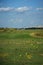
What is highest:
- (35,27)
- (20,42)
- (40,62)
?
(35,27)

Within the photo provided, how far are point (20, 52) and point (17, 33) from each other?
0.97 feet

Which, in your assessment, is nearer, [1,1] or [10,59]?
[10,59]

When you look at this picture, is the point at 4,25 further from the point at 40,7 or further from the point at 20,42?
the point at 40,7

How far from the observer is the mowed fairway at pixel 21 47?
7.09 feet

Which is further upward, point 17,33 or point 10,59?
point 17,33

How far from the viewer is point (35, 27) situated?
229 centimetres

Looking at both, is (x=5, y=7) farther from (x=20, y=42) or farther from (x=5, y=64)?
(x=5, y=64)

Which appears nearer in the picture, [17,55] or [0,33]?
[17,55]

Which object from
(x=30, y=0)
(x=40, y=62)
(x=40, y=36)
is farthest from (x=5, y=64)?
(x=30, y=0)

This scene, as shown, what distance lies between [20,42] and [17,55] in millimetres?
197

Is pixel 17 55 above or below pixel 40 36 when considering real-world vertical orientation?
below

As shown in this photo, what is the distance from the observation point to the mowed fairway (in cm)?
216

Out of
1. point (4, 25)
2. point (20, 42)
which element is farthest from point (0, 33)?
point (20, 42)

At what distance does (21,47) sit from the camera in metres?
2.25
